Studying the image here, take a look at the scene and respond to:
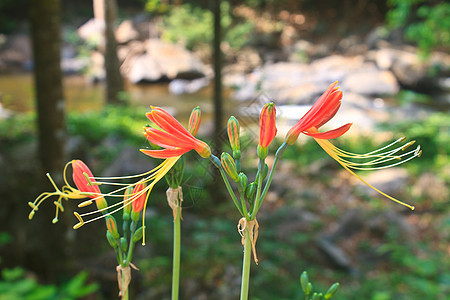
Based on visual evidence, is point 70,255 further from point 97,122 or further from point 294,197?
point 97,122

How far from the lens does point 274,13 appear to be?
23.5m

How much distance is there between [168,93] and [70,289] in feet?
40.7

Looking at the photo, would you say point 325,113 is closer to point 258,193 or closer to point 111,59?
point 258,193

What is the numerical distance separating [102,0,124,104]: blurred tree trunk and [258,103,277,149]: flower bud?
27.0 feet

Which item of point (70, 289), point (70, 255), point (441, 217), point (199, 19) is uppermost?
point (199, 19)

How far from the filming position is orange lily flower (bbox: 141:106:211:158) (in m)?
0.52

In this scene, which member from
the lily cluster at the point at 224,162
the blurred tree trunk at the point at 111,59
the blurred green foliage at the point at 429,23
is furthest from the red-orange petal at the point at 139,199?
the blurred tree trunk at the point at 111,59

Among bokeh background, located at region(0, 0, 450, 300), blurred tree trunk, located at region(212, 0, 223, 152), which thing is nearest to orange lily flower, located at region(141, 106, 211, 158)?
bokeh background, located at region(0, 0, 450, 300)

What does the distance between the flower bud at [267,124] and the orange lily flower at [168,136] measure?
0.09m

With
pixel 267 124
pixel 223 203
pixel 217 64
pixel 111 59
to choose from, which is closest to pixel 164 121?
pixel 267 124

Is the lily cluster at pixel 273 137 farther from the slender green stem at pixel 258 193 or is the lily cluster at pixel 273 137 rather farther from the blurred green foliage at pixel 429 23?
the blurred green foliage at pixel 429 23

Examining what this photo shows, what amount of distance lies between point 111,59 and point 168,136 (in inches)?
334

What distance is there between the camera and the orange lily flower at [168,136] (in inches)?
20.7

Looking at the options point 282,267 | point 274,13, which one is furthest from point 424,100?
point 274,13
